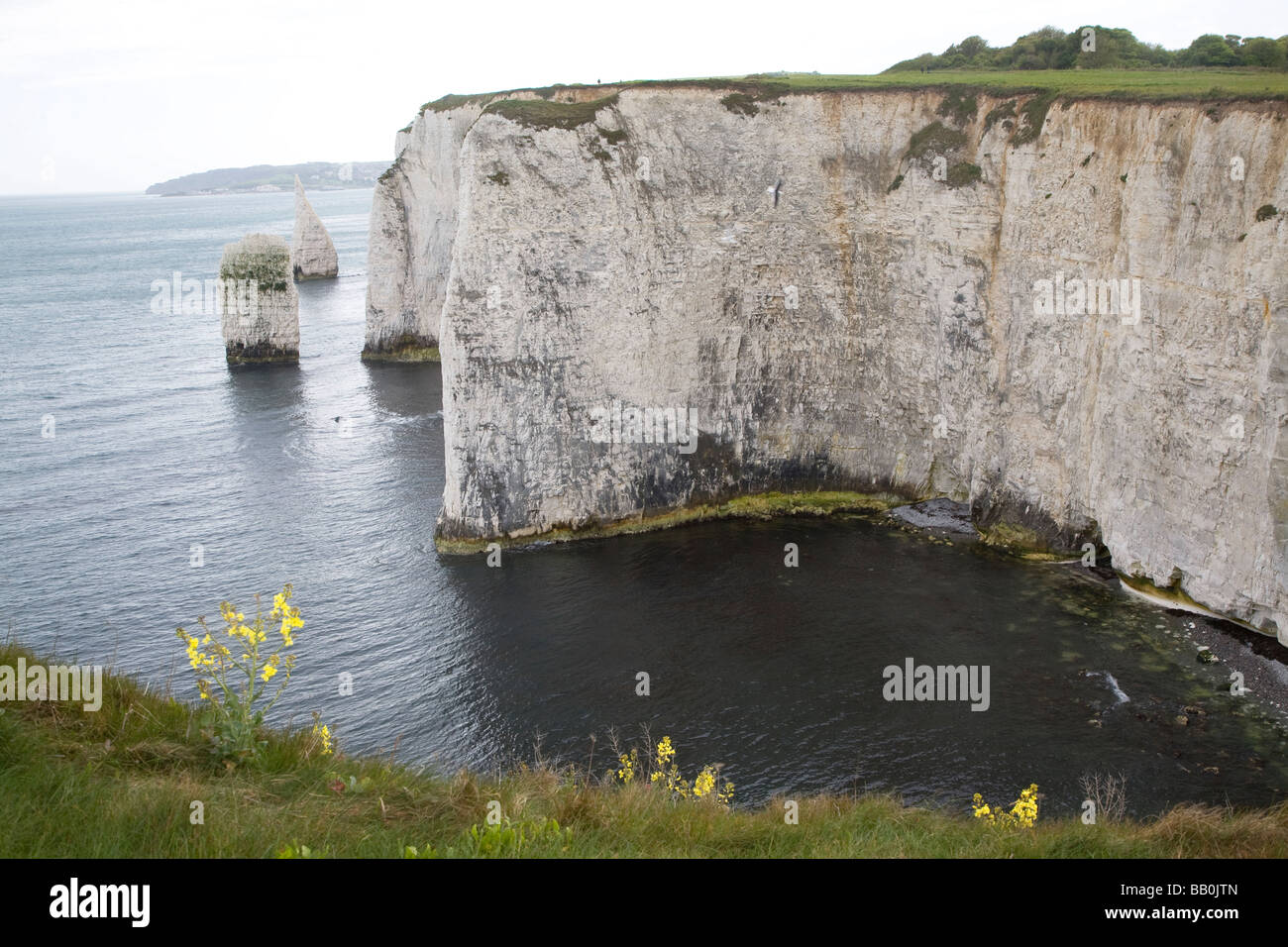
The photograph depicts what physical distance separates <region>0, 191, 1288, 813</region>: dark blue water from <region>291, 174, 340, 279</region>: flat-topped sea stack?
210ft

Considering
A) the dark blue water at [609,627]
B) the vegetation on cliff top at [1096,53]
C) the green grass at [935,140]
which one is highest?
the vegetation on cliff top at [1096,53]

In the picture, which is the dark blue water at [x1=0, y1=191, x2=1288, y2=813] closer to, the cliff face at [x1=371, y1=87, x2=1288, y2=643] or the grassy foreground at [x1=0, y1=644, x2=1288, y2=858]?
the cliff face at [x1=371, y1=87, x2=1288, y2=643]

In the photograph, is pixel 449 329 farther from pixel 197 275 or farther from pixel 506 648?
pixel 197 275

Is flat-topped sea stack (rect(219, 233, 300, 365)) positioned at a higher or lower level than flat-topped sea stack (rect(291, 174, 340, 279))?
lower

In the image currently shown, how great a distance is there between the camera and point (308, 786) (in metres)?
11.9

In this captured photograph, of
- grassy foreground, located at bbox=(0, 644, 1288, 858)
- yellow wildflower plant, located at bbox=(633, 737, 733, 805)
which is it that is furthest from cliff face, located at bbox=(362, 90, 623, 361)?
grassy foreground, located at bbox=(0, 644, 1288, 858)

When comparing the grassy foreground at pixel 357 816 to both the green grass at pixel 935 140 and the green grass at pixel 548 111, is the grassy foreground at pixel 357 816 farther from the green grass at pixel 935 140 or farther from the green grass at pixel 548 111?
the green grass at pixel 935 140

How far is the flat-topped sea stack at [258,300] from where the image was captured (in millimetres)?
73000

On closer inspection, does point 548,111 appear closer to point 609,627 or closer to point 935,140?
point 935,140

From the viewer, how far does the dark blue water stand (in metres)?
26.3

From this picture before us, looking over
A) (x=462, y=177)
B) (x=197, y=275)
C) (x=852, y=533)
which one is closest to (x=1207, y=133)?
(x=852, y=533)

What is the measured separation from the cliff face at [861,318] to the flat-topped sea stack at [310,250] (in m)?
83.1

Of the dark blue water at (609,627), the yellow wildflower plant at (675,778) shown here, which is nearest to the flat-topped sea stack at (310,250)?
the dark blue water at (609,627)
